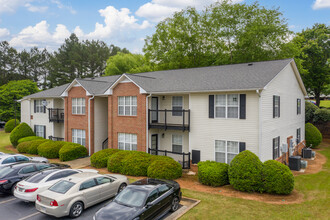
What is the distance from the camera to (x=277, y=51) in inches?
1372

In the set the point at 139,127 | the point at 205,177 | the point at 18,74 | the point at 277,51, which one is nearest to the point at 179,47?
the point at 277,51

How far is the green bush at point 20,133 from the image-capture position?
27.4 metres

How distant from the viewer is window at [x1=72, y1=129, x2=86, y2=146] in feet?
77.0

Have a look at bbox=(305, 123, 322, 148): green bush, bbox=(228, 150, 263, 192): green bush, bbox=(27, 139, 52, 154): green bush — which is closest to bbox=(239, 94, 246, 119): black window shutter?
bbox=(228, 150, 263, 192): green bush

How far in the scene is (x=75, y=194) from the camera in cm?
983

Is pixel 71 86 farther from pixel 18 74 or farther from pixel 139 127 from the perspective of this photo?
pixel 18 74

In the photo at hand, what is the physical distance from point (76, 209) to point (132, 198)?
2.78m

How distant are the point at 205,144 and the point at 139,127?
19.0ft

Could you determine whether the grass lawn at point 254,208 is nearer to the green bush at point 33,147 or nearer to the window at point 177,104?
the window at point 177,104

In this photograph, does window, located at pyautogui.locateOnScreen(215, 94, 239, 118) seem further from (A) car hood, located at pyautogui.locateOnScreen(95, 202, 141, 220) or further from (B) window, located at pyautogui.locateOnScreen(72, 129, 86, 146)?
(B) window, located at pyautogui.locateOnScreen(72, 129, 86, 146)

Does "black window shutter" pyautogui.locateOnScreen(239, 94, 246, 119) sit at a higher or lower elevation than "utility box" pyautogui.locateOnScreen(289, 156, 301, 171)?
higher

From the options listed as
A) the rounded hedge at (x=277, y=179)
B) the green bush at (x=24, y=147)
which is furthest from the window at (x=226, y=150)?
the green bush at (x=24, y=147)

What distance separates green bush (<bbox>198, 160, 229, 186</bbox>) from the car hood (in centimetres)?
630

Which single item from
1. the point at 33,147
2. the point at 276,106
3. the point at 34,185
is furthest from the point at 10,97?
the point at 276,106
